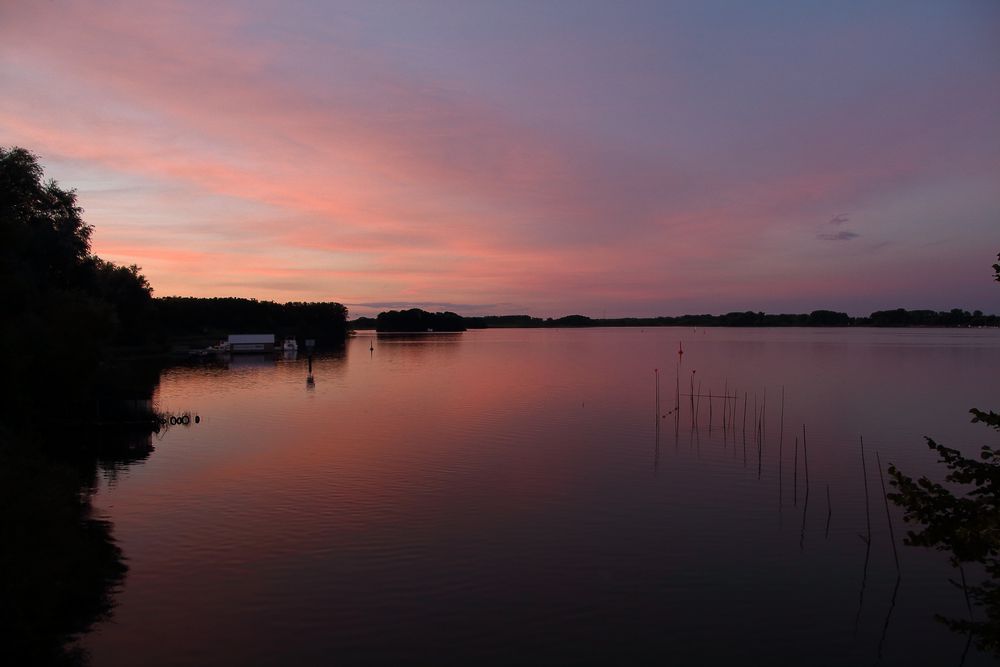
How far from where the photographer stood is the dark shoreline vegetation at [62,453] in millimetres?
10648

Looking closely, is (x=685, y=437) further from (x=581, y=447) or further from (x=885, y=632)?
(x=885, y=632)

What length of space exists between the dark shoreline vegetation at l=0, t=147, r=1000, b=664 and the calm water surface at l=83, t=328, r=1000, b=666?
1.25 meters

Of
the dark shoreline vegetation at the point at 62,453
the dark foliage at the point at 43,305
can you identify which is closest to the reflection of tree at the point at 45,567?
the dark shoreline vegetation at the point at 62,453

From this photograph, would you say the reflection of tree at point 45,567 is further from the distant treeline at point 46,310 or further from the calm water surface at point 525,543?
the distant treeline at point 46,310

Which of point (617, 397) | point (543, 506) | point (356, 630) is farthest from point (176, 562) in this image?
point (617, 397)

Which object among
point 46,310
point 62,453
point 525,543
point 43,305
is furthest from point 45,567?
point 43,305

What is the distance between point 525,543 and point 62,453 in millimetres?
26915

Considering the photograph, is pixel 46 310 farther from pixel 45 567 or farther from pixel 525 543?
pixel 525 543

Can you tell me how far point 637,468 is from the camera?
32469 millimetres

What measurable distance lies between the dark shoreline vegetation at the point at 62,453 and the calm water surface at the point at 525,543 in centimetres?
125

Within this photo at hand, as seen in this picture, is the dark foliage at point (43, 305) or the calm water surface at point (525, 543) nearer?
the calm water surface at point (525, 543)

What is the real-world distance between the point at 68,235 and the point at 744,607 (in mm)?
58793

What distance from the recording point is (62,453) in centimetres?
3431

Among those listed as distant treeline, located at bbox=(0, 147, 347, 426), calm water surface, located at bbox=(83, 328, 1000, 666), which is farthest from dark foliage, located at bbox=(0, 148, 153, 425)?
calm water surface, located at bbox=(83, 328, 1000, 666)
